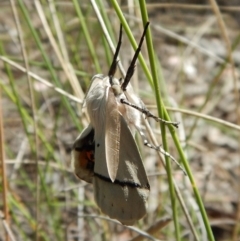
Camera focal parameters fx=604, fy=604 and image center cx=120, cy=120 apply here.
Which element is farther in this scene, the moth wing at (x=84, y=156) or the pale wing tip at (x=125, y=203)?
the moth wing at (x=84, y=156)

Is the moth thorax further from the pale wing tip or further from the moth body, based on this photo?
the pale wing tip

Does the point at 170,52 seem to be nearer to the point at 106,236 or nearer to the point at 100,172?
the point at 106,236

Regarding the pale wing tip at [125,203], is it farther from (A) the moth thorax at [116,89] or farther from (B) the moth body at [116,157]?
(A) the moth thorax at [116,89]

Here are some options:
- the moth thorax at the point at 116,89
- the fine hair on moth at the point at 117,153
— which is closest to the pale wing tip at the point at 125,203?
the fine hair on moth at the point at 117,153

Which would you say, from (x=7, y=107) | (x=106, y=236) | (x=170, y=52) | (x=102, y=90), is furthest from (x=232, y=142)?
(x=102, y=90)

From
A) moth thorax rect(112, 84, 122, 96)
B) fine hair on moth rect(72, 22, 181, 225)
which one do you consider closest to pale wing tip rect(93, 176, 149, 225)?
fine hair on moth rect(72, 22, 181, 225)
